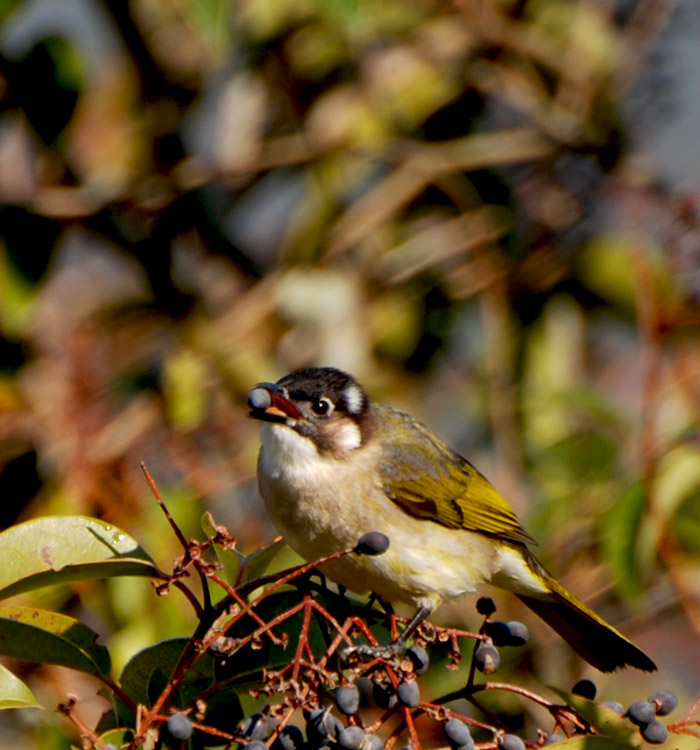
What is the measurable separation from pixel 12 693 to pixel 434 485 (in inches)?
66.9

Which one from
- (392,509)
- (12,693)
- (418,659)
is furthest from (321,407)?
(12,693)

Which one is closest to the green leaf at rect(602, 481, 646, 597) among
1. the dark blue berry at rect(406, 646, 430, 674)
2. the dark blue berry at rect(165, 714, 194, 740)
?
the dark blue berry at rect(406, 646, 430, 674)

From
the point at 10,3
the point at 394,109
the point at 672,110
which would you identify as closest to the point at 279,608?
the point at 10,3

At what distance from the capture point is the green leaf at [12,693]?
7.11 ft

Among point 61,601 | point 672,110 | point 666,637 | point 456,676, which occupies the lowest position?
point 666,637

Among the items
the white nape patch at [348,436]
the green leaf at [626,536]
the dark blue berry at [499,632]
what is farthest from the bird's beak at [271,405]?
the green leaf at [626,536]

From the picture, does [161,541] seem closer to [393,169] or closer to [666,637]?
[393,169]

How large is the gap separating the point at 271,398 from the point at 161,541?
2.54ft

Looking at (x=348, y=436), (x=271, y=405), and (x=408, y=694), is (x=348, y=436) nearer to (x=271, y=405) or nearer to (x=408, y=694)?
(x=271, y=405)

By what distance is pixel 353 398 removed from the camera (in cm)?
349

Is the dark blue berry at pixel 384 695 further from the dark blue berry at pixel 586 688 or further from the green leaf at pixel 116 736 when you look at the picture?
the green leaf at pixel 116 736

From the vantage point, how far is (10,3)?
3.91 meters

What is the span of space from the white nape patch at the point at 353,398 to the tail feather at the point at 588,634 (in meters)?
0.85

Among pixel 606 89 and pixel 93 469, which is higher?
pixel 606 89
